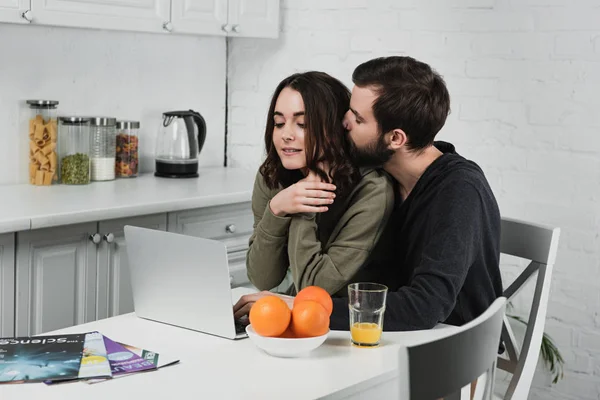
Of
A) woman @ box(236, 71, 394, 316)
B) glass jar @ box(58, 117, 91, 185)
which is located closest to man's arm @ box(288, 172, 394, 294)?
woman @ box(236, 71, 394, 316)

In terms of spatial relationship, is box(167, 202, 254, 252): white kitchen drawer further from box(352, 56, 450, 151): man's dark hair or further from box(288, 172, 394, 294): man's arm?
box(352, 56, 450, 151): man's dark hair

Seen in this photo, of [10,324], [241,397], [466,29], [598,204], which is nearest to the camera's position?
[241,397]

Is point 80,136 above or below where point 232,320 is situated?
above

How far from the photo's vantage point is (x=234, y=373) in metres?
1.45

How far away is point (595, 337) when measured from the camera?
9.52ft

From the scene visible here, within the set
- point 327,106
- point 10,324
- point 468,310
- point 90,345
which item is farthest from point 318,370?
point 10,324

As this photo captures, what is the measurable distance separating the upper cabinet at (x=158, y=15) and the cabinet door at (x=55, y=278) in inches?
28.2

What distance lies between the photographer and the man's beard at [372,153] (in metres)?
1.96

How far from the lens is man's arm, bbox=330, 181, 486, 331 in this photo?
1721 millimetres

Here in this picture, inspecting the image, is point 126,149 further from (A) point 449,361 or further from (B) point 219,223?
(A) point 449,361

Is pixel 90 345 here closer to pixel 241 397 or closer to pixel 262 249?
pixel 241 397

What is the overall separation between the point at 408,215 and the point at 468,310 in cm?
26

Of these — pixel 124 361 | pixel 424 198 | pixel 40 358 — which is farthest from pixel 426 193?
pixel 40 358

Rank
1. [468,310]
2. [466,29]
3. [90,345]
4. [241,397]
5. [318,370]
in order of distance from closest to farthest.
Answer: [241,397]
[318,370]
[90,345]
[468,310]
[466,29]
